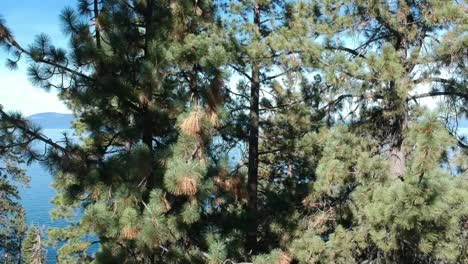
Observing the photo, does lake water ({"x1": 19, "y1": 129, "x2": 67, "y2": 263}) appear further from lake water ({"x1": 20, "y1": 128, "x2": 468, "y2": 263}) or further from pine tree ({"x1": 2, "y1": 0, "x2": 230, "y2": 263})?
pine tree ({"x1": 2, "y1": 0, "x2": 230, "y2": 263})

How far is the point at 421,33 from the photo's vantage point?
6477 millimetres

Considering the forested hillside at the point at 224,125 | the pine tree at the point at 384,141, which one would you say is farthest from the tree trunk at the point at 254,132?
the pine tree at the point at 384,141

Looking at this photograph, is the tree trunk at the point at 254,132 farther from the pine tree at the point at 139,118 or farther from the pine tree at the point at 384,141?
the pine tree at the point at 139,118

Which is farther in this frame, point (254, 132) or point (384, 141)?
point (254, 132)

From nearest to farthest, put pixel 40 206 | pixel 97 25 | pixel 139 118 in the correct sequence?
pixel 97 25, pixel 139 118, pixel 40 206

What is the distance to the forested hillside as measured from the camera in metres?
5.22

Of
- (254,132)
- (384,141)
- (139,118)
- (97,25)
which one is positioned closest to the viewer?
(97,25)

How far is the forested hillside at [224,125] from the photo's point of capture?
17.1ft

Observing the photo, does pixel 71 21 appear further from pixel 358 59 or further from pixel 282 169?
pixel 282 169

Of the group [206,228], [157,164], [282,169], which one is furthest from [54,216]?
[157,164]

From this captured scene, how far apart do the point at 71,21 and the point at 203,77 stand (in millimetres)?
1754

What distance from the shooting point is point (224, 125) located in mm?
6895

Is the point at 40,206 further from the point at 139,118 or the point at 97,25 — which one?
the point at 97,25

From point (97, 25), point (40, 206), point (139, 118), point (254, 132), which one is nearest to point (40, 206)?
point (40, 206)
